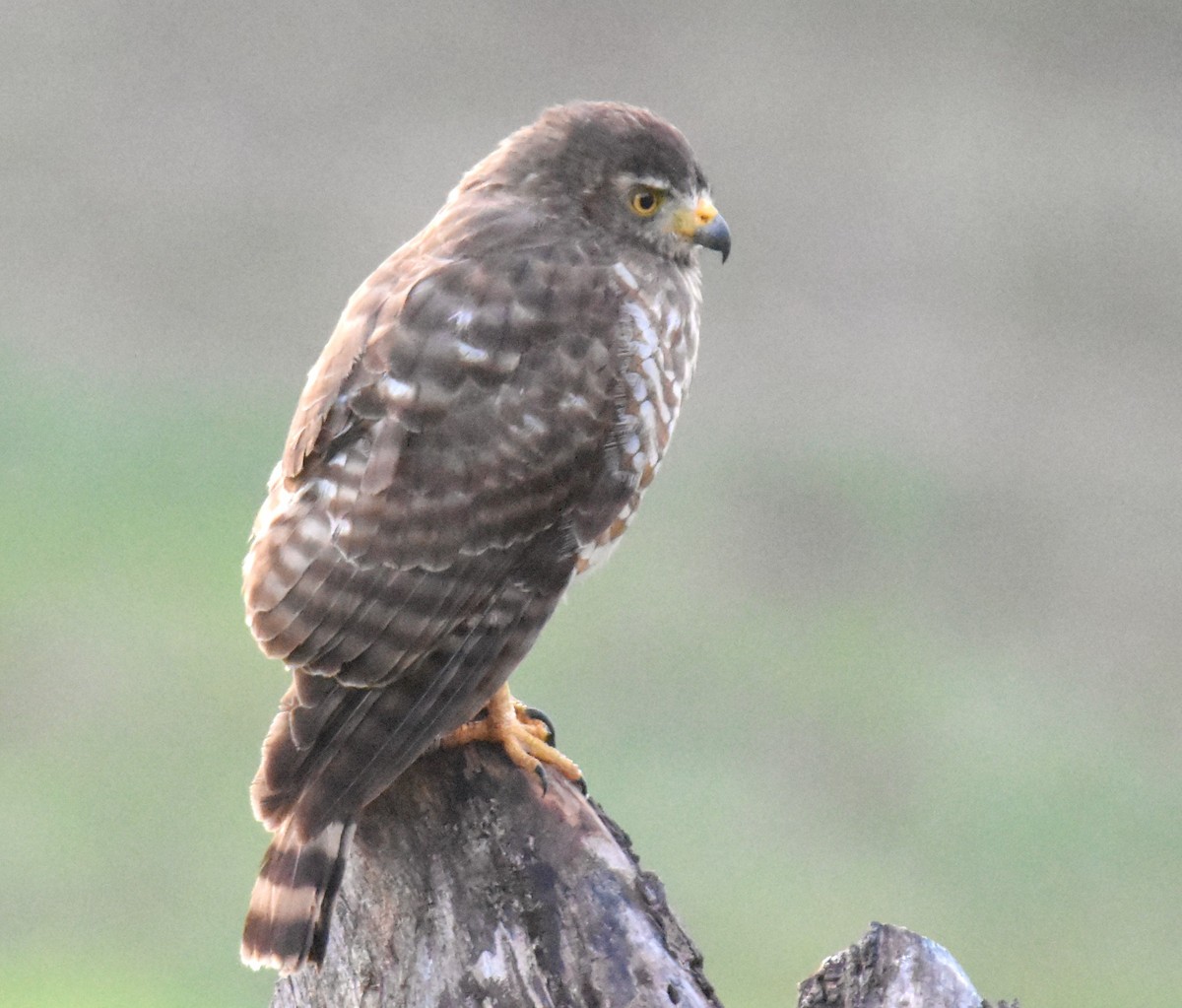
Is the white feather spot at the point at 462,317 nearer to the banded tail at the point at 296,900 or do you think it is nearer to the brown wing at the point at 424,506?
the brown wing at the point at 424,506

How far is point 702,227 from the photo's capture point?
4676 mm

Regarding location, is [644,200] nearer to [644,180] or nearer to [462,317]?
[644,180]

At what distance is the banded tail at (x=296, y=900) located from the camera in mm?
3670

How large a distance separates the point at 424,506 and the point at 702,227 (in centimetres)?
106

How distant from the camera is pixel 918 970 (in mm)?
→ 3461

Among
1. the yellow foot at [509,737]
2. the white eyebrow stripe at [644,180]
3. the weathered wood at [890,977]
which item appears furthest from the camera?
the white eyebrow stripe at [644,180]

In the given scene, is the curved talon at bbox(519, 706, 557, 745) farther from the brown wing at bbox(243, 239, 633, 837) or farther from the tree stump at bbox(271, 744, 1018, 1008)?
the tree stump at bbox(271, 744, 1018, 1008)

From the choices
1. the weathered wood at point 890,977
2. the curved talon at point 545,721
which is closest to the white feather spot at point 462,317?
the curved talon at point 545,721

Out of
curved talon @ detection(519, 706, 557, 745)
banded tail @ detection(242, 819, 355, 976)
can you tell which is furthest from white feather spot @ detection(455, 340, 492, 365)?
banded tail @ detection(242, 819, 355, 976)

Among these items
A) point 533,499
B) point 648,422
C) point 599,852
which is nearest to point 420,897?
point 599,852

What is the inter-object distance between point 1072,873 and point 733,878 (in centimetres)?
235

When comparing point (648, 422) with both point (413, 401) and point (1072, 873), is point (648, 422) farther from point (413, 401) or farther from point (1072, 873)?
point (1072, 873)

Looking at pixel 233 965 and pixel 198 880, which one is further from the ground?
pixel 198 880

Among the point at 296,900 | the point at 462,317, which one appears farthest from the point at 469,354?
the point at 296,900
